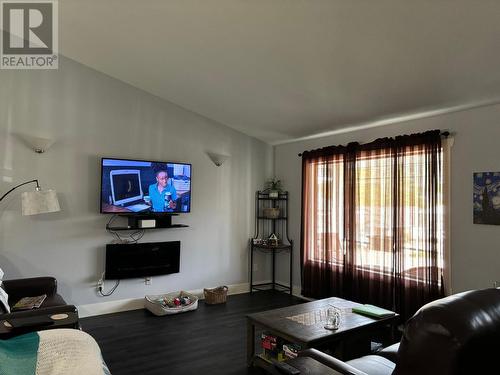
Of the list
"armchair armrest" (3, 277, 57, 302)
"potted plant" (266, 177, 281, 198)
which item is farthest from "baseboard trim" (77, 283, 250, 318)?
"potted plant" (266, 177, 281, 198)

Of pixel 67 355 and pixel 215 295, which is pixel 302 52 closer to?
pixel 67 355

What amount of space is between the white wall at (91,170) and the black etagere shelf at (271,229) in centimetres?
34

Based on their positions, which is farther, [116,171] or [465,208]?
[116,171]

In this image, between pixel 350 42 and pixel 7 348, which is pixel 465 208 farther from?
pixel 7 348

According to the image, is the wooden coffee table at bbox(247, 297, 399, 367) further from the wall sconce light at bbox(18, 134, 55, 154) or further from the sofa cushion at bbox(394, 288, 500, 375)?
the wall sconce light at bbox(18, 134, 55, 154)

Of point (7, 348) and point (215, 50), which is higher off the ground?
point (215, 50)

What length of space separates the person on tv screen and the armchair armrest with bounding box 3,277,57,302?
1451 mm

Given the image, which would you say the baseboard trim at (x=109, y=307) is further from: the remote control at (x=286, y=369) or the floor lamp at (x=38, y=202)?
A: the remote control at (x=286, y=369)

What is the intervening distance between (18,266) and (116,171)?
146 cm

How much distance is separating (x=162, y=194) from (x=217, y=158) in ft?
3.33

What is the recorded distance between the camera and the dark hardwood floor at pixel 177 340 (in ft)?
9.96

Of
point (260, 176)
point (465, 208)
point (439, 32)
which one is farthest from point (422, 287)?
point (260, 176)

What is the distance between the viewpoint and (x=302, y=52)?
3.22 metres

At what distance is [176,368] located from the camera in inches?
118
